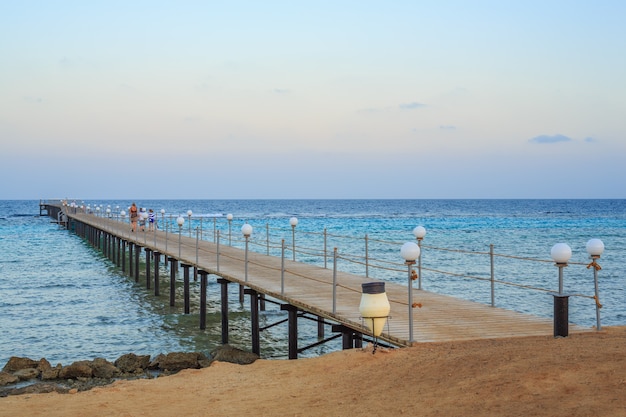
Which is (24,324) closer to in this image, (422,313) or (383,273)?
(422,313)

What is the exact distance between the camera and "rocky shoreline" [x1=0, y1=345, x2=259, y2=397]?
12.4 metres

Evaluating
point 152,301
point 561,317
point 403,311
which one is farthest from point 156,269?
point 561,317

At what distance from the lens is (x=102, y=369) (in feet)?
41.9

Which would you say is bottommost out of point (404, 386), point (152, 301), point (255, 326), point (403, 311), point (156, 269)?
point (152, 301)

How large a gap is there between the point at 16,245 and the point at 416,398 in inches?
1965

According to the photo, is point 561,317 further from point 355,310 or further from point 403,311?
point 355,310

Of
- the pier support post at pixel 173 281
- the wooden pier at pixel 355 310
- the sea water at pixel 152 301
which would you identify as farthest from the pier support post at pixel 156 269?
the wooden pier at pixel 355 310

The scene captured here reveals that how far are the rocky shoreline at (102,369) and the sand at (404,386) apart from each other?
2.14m

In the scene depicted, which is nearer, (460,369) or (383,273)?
(460,369)

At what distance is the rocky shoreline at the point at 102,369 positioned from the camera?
12391 millimetres

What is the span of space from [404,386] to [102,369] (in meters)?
7.14

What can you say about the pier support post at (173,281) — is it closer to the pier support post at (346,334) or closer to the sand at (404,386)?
the sand at (404,386)

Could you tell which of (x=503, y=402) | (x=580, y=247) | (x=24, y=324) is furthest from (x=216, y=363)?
(x=580, y=247)

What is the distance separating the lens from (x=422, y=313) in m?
11.6
